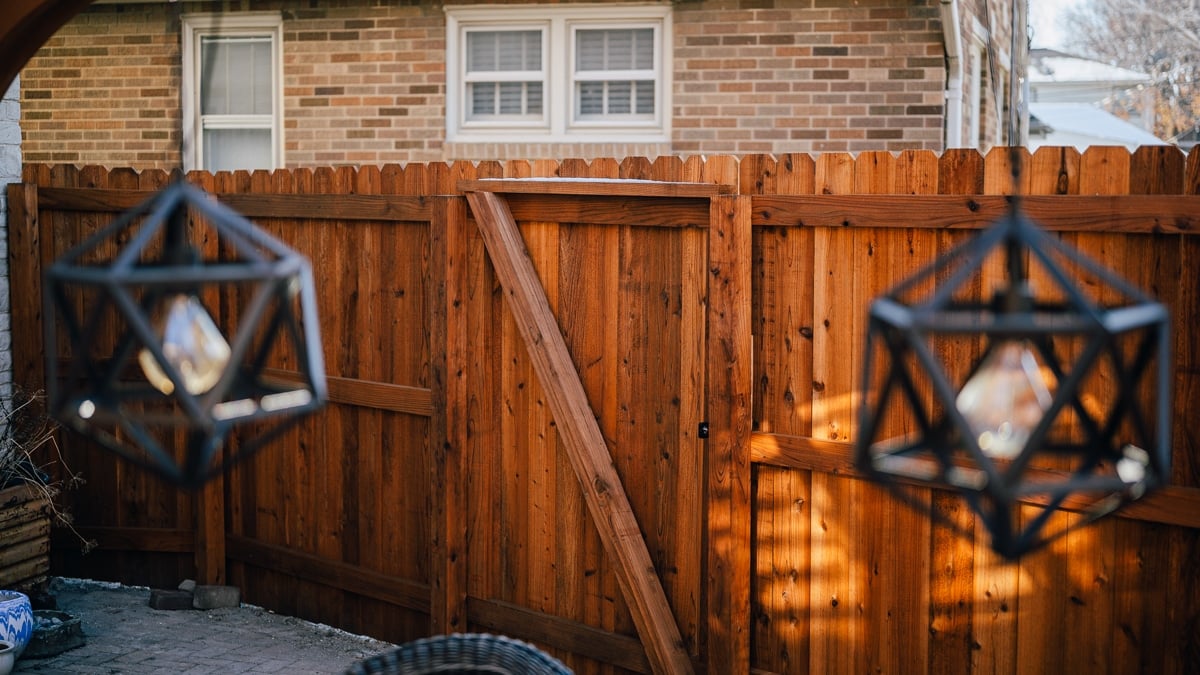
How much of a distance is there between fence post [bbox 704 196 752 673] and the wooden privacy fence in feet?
0.04

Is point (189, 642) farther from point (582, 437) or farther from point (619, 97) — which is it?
point (619, 97)

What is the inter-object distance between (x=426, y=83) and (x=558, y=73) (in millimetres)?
1055

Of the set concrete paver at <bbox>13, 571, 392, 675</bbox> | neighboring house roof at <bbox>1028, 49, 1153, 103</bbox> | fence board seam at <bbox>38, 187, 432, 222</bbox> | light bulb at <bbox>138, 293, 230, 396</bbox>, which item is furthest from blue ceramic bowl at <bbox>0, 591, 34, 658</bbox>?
neighboring house roof at <bbox>1028, 49, 1153, 103</bbox>

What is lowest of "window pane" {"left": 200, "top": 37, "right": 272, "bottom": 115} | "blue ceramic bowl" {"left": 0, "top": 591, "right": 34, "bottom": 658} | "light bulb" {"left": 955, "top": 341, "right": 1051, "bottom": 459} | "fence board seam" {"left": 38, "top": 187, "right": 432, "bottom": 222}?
"blue ceramic bowl" {"left": 0, "top": 591, "right": 34, "bottom": 658}

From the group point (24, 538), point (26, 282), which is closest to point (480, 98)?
point (26, 282)

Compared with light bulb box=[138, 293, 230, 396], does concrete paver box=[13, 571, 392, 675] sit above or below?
below

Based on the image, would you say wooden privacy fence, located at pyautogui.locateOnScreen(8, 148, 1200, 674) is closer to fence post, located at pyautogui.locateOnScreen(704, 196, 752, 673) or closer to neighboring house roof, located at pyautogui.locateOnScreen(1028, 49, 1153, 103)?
fence post, located at pyautogui.locateOnScreen(704, 196, 752, 673)

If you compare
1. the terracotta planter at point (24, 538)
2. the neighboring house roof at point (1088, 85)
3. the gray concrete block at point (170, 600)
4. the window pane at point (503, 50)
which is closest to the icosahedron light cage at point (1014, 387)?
the terracotta planter at point (24, 538)

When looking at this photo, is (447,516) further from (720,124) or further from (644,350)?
(720,124)

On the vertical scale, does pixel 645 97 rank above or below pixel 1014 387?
above

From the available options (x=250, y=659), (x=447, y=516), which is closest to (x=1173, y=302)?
(x=447, y=516)

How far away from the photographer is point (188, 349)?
6.75 ft

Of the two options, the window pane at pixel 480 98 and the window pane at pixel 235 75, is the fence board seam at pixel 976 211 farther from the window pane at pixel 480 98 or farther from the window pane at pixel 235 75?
the window pane at pixel 235 75

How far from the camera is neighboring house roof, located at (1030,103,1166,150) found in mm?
19141
